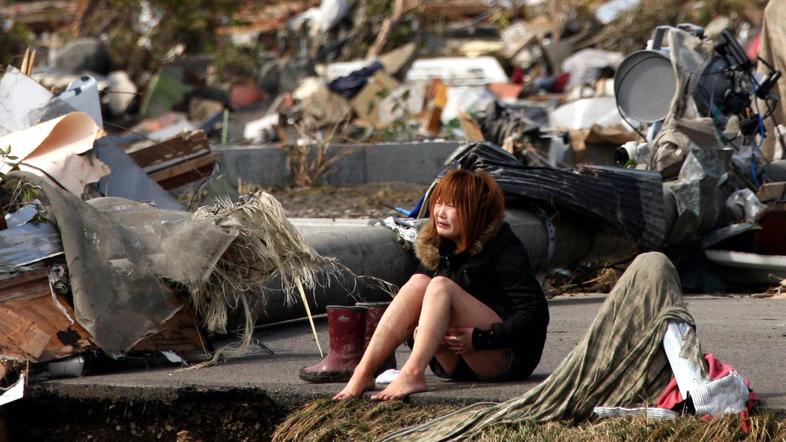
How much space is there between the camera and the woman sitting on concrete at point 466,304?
14.0 ft

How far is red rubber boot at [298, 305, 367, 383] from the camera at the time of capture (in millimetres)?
4629

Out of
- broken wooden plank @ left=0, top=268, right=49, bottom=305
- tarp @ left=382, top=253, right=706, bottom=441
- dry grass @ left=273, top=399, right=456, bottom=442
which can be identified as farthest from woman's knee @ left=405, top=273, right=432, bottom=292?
broken wooden plank @ left=0, top=268, right=49, bottom=305

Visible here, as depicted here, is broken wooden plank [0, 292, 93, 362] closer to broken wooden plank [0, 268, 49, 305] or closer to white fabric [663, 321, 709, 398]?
broken wooden plank [0, 268, 49, 305]

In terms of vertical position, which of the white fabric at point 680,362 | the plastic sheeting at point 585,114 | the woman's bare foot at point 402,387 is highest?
the white fabric at point 680,362

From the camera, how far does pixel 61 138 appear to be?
6.85m

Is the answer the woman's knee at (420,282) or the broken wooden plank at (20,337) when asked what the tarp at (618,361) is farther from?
the broken wooden plank at (20,337)

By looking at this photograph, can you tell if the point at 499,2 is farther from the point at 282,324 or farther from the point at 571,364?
the point at 571,364

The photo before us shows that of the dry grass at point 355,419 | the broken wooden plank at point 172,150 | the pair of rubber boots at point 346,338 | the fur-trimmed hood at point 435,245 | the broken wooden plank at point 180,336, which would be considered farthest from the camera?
the broken wooden plank at point 172,150

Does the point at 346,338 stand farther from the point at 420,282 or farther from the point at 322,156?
the point at 322,156

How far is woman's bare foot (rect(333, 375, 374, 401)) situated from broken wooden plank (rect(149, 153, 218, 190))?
3.63 m

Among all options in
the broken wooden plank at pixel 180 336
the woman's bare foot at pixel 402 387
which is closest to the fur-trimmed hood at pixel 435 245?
the woman's bare foot at pixel 402 387

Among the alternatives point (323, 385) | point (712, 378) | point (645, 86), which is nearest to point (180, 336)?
point (323, 385)

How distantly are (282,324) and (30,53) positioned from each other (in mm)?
3285

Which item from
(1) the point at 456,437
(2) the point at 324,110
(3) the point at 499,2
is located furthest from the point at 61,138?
(3) the point at 499,2
